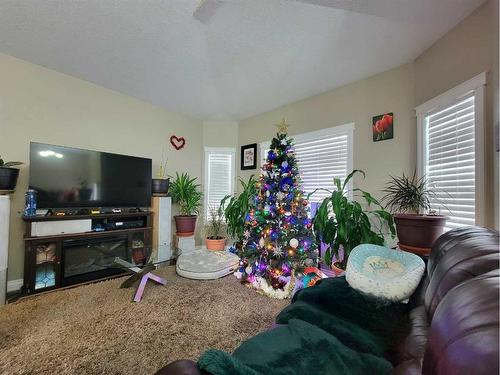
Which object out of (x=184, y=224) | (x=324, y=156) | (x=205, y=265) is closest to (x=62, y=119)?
(x=184, y=224)

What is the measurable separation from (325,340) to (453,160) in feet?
6.31

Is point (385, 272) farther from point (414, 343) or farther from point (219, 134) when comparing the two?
point (219, 134)

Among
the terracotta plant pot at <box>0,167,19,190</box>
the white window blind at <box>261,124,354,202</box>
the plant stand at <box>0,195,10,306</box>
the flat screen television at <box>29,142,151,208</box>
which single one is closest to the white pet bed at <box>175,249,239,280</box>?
the flat screen television at <box>29,142,151,208</box>

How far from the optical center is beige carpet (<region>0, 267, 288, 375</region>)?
53.8 inches

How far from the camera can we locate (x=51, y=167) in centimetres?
244

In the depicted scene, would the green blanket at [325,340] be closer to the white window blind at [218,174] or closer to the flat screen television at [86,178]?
the flat screen television at [86,178]

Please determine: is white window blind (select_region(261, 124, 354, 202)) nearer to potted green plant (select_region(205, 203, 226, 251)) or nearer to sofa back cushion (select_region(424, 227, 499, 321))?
potted green plant (select_region(205, 203, 226, 251))

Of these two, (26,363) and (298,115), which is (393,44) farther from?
(26,363)

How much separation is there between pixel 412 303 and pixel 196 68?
9.00 feet

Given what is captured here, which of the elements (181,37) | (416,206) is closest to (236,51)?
(181,37)

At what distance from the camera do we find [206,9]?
1.71 meters

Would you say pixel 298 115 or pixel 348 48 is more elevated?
pixel 348 48

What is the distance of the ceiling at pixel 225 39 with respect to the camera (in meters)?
1.72

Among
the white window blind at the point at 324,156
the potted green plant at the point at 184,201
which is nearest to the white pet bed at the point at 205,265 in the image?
the potted green plant at the point at 184,201
